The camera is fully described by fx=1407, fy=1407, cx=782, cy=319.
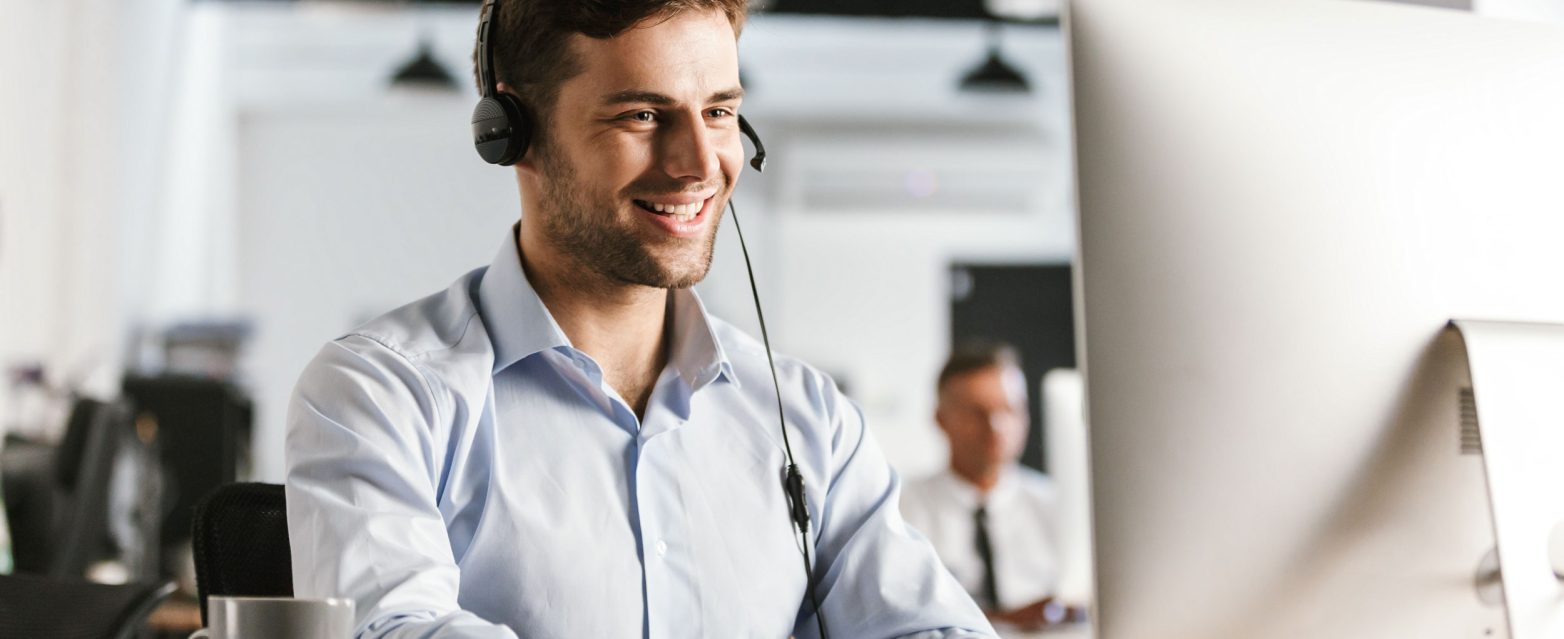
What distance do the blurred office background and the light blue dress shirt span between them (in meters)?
4.42

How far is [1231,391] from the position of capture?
38.9 inches

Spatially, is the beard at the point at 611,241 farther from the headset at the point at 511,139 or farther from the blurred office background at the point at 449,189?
the blurred office background at the point at 449,189

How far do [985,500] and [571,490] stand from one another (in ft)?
8.95

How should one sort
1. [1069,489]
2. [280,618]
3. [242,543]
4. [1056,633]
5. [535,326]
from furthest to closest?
[1069,489] → [1056,633] → [535,326] → [242,543] → [280,618]

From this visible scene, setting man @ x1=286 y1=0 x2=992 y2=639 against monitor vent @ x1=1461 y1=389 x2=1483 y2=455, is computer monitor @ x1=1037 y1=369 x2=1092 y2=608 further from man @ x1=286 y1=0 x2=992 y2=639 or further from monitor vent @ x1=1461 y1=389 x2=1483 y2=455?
monitor vent @ x1=1461 y1=389 x2=1483 y2=455

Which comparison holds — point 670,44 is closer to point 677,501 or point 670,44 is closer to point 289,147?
point 677,501

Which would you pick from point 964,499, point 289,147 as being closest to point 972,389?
point 964,499

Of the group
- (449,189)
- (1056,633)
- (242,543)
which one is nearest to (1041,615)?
(1056,633)

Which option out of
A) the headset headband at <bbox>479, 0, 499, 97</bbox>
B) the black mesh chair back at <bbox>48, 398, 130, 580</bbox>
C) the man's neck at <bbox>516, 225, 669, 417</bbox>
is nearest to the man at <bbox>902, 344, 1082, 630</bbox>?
the black mesh chair back at <bbox>48, 398, 130, 580</bbox>

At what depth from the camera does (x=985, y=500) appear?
3818 millimetres

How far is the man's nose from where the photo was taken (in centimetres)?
127

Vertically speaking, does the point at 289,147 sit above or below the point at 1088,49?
above

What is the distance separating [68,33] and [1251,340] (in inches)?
205

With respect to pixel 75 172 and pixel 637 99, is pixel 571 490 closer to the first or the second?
pixel 637 99
